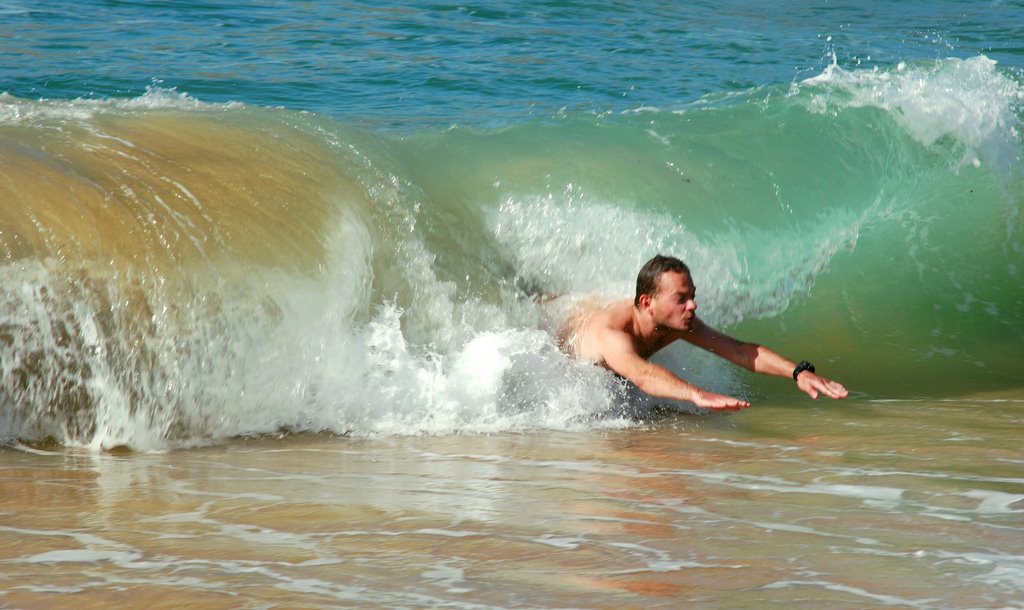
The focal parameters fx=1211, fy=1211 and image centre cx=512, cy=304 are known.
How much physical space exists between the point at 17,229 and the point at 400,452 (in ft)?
6.42

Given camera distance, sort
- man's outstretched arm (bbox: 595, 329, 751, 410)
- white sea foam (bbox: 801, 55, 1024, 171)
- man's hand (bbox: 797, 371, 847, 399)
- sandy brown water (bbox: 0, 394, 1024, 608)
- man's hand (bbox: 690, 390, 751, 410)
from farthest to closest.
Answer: white sea foam (bbox: 801, 55, 1024, 171) → man's hand (bbox: 797, 371, 847, 399) → man's outstretched arm (bbox: 595, 329, 751, 410) → man's hand (bbox: 690, 390, 751, 410) → sandy brown water (bbox: 0, 394, 1024, 608)

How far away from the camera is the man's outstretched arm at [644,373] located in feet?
17.1

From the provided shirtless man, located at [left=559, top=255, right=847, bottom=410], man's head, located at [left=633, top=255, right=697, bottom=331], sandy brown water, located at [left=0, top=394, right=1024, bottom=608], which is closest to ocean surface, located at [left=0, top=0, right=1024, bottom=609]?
sandy brown water, located at [left=0, top=394, right=1024, bottom=608]

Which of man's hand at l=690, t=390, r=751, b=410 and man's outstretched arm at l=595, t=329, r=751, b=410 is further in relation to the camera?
man's outstretched arm at l=595, t=329, r=751, b=410

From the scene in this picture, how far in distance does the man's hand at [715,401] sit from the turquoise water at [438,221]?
0.66 m

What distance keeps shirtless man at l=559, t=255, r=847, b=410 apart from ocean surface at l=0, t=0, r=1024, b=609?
0.51 ft

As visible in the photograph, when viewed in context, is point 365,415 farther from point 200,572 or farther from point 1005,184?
point 1005,184

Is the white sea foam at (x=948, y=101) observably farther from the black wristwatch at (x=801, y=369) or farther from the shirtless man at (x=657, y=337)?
the black wristwatch at (x=801, y=369)

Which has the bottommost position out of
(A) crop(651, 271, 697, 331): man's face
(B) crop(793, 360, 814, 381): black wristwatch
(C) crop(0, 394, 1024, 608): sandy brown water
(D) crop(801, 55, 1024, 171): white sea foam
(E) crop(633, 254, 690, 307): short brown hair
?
(C) crop(0, 394, 1024, 608): sandy brown water

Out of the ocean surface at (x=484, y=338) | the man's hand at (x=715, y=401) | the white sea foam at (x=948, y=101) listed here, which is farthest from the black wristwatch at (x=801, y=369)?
the white sea foam at (x=948, y=101)

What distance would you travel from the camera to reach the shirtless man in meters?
5.54

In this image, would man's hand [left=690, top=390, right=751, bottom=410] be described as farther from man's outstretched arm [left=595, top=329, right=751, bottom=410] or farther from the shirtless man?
the shirtless man

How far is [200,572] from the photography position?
3.11 meters

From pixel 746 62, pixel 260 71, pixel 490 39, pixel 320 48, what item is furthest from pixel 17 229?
pixel 746 62
